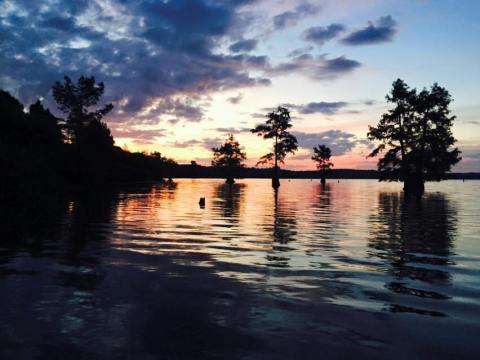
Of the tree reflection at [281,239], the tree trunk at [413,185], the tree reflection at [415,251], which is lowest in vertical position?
the tree reflection at [415,251]

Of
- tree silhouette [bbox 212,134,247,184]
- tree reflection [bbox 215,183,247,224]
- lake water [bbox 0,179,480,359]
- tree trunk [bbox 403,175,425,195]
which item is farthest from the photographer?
tree silhouette [bbox 212,134,247,184]

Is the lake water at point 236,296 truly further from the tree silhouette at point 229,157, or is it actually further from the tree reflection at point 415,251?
the tree silhouette at point 229,157

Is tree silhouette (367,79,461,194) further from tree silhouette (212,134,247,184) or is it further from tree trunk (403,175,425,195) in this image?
tree silhouette (212,134,247,184)

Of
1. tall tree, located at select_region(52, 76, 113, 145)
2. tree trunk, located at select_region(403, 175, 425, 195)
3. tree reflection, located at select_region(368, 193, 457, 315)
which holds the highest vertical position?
tall tree, located at select_region(52, 76, 113, 145)

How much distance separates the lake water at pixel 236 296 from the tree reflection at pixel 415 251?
65mm

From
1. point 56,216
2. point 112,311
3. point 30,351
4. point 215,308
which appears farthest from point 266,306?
point 56,216

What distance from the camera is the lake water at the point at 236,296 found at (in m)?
5.89

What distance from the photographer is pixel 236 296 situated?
27.8ft

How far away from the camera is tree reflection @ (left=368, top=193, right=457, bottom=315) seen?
9.46 m

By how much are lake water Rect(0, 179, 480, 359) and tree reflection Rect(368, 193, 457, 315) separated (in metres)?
0.06

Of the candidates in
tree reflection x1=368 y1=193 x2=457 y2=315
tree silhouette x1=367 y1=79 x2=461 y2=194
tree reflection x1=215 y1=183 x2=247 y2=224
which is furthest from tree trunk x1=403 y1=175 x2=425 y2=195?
tree reflection x1=368 y1=193 x2=457 y2=315

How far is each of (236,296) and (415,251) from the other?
27.1 ft

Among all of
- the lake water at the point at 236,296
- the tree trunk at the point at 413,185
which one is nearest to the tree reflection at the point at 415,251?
the lake water at the point at 236,296

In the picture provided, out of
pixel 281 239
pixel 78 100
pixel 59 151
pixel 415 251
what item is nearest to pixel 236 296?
pixel 281 239
